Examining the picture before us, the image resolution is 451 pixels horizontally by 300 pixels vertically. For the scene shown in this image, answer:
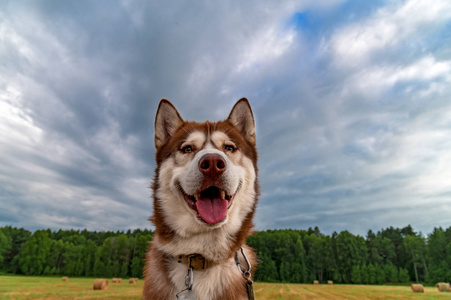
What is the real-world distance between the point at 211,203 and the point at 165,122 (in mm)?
2476

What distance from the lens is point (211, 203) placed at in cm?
397

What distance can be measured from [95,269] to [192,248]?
333 ft

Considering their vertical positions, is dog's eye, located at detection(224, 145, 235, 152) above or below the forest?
above

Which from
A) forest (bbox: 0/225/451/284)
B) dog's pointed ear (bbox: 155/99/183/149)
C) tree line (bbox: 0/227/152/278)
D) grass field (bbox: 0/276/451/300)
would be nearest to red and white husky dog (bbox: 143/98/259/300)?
dog's pointed ear (bbox: 155/99/183/149)

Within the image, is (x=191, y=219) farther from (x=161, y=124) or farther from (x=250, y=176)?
(x=161, y=124)

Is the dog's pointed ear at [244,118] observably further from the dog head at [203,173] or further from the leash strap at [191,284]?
the leash strap at [191,284]

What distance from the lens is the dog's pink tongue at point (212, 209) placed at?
149 inches

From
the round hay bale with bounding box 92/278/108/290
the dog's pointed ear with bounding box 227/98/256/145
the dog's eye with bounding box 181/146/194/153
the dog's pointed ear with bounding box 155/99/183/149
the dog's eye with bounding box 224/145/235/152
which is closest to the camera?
the dog's eye with bounding box 181/146/194/153

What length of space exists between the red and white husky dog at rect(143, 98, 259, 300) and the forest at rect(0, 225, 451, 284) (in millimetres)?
74709

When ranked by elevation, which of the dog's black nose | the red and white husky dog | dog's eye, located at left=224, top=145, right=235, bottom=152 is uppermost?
dog's eye, located at left=224, top=145, right=235, bottom=152

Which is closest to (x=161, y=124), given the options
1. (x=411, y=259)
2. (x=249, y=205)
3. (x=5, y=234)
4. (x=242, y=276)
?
(x=249, y=205)

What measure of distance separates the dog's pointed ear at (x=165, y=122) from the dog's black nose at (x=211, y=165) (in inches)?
76.6

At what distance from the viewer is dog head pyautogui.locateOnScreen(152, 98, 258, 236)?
3.86 m

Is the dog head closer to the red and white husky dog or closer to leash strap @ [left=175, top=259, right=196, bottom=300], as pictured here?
the red and white husky dog
